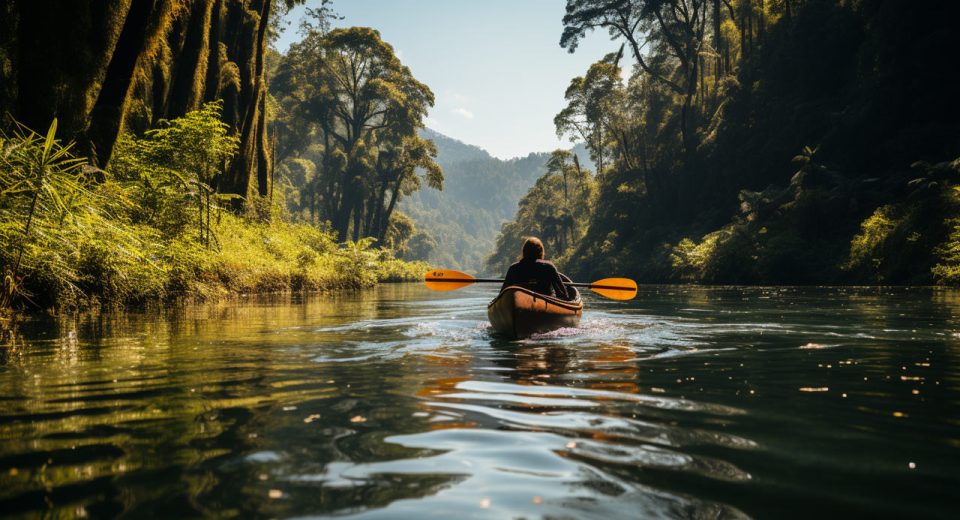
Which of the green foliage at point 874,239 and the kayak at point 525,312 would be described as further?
the green foliage at point 874,239

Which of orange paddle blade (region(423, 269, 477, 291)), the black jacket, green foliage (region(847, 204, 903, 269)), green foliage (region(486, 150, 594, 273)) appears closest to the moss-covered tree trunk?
orange paddle blade (region(423, 269, 477, 291))

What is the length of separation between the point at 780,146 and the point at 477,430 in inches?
1425

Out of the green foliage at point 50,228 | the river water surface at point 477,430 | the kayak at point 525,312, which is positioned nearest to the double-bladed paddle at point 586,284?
the kayak at point 525,312

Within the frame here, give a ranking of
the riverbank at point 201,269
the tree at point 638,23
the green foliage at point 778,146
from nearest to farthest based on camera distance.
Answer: the riverbank at point 201,269
the green foliage at point 778,146
the tree at point 638,23

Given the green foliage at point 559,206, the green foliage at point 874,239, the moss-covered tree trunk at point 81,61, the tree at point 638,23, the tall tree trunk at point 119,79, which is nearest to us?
the moss-covered tree trunk at point 81,61

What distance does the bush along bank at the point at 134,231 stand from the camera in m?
7.80

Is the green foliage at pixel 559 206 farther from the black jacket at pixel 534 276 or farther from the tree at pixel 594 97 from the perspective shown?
the black jacket at pixel 534 276

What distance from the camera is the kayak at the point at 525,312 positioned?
7.84 metres

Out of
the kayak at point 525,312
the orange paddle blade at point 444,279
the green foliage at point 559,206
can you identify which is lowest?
the kayak at point 525,312

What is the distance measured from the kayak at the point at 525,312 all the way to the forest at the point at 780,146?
15990mm

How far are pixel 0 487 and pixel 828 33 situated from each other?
128ft

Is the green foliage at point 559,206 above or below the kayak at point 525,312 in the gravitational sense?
above

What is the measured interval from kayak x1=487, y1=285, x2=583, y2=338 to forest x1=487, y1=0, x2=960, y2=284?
52.5ft

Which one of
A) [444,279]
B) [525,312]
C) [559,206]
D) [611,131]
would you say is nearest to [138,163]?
[444,279]
